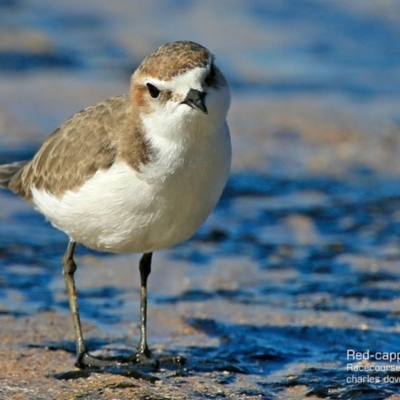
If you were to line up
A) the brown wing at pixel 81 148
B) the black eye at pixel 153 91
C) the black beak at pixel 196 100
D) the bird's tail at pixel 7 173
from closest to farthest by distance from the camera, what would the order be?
the black beak at pixel 196 100
the black eye at pixel 153 91
the brown wing at pixel 81 148
the bird's tail at pixel 7 173

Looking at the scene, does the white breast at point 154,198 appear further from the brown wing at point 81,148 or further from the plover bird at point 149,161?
the brown wing at point 81,148

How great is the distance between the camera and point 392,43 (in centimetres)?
1548

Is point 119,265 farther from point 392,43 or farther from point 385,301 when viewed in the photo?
point 392,43

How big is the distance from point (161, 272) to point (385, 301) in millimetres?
1988

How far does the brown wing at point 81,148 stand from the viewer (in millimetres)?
6469

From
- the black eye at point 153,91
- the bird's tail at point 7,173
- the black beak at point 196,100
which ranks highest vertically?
the bird's tail at point 7,173

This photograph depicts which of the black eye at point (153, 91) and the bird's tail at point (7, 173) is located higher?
the bird's tail at point (7, 173)

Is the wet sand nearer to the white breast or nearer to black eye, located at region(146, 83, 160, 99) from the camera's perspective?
the white breast

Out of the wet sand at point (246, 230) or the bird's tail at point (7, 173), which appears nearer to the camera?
the wet sand at point (246, 230)

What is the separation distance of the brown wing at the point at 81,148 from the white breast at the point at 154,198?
0.37ft

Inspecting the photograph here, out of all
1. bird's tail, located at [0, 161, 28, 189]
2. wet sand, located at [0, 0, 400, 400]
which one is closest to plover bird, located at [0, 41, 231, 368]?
wet sand, located at [0, 0, 400, 400]

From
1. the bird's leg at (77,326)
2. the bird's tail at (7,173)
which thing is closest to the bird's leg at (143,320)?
the bird's leg at (77,326)

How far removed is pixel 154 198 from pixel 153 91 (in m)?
0.67

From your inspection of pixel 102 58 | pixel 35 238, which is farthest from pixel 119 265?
pixel 102 58
